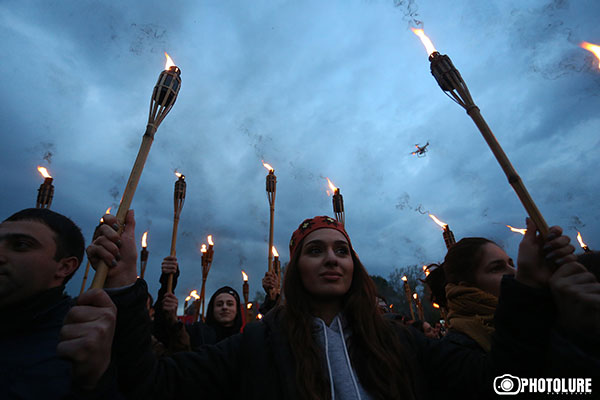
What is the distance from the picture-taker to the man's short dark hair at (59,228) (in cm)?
274

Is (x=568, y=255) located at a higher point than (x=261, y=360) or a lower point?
higher

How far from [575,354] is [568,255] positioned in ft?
1.55

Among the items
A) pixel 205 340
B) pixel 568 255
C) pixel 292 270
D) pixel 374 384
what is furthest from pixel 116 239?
pixel 205 340

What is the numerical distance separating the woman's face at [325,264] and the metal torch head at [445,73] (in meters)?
1.53

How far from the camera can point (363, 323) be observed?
7.50 feet

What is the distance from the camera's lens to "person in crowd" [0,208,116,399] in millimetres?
1987

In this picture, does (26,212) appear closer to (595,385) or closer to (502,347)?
(502,347)

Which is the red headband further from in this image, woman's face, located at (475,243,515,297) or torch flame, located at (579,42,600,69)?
torch flame, located at (579,42,600,69)

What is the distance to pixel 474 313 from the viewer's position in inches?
105

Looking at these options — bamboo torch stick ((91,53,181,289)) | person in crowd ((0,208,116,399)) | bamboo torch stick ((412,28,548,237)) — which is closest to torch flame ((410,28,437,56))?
bamboo torch stick ((412,28,548,237))

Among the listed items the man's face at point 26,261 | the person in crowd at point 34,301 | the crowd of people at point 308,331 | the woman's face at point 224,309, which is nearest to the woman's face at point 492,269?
the crowd of people at point 308,331

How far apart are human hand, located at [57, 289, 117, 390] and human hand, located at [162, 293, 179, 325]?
4368 mm

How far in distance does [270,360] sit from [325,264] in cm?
85

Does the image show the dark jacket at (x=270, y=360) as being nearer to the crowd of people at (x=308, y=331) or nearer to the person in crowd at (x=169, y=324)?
the crowd of people at (x=308, y=331)
